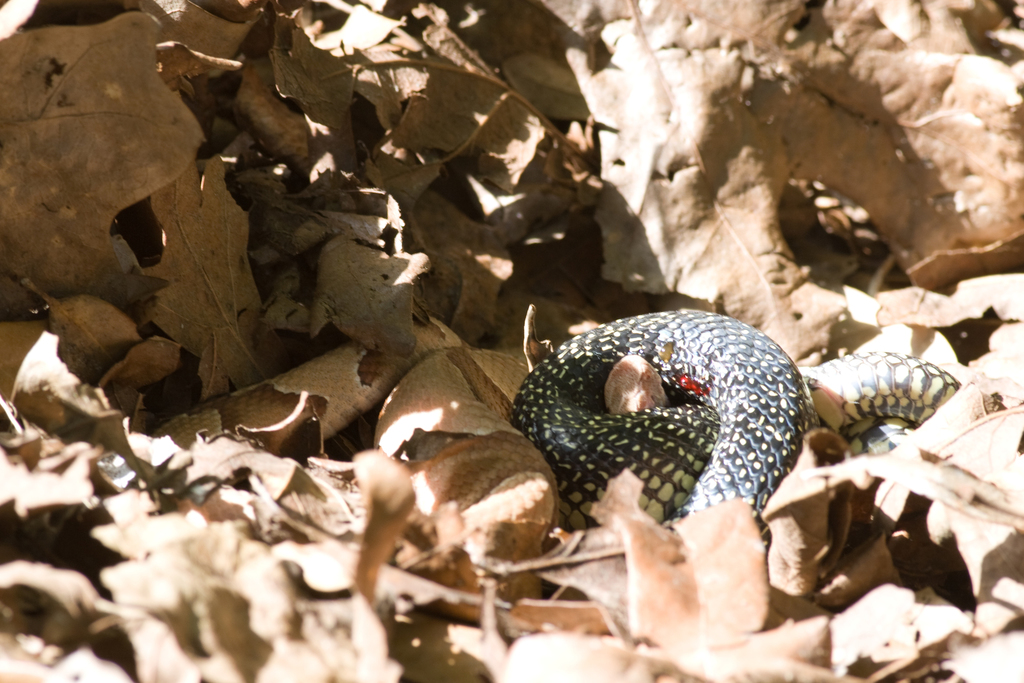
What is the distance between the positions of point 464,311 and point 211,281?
1.05 m

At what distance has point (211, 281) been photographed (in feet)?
8.80

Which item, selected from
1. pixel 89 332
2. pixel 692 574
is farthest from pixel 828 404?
pixel 89 332

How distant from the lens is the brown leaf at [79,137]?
2.11 m

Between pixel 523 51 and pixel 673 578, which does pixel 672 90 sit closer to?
pixel 523 51

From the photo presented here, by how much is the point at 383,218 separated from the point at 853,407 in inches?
81.4

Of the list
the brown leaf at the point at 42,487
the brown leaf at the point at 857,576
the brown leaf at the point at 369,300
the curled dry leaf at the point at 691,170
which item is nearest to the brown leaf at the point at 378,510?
the brown leaf at the point at 42,487

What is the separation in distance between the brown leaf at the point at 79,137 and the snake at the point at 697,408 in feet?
4.83

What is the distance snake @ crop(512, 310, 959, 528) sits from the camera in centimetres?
263

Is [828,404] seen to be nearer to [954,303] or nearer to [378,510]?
[954,303]

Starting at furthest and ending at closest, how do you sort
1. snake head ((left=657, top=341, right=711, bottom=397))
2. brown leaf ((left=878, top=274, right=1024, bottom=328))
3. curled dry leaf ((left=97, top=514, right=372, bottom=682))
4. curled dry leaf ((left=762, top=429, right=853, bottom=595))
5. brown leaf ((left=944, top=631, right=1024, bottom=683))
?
brown leaf ((left=878, top=274, right=1024, bottom=328)) → snake head ((left=657, top=341, right=711, bottom=397)) → curled dry leaf ((left=762, top=429, right=853, bottom=595)) → brown leaf ((left=944, top=631, right=1024, bottom=683)) → curled dry leaf ((left=97, top=514, right=372, bottom=682))

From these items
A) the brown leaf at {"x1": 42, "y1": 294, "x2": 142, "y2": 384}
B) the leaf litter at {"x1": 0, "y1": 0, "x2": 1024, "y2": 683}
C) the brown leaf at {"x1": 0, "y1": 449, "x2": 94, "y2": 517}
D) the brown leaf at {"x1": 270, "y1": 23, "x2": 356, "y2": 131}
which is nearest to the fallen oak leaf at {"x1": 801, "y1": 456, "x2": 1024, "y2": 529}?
the leaf litter at {"x1": 0, "y1": 0, "x2": 1024, "y2": 683}

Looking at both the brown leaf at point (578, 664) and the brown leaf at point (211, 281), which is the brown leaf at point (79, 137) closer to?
the brown leaf at point (211, 281)

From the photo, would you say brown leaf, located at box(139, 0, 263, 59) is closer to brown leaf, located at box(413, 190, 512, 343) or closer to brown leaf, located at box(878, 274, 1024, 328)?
brown leaf, located at box(413, 190, 512, 343)

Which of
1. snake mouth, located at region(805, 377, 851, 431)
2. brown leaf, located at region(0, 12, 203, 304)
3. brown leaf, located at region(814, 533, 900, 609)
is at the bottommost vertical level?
snake mouth, located at region(805, 377, 851, 431)
